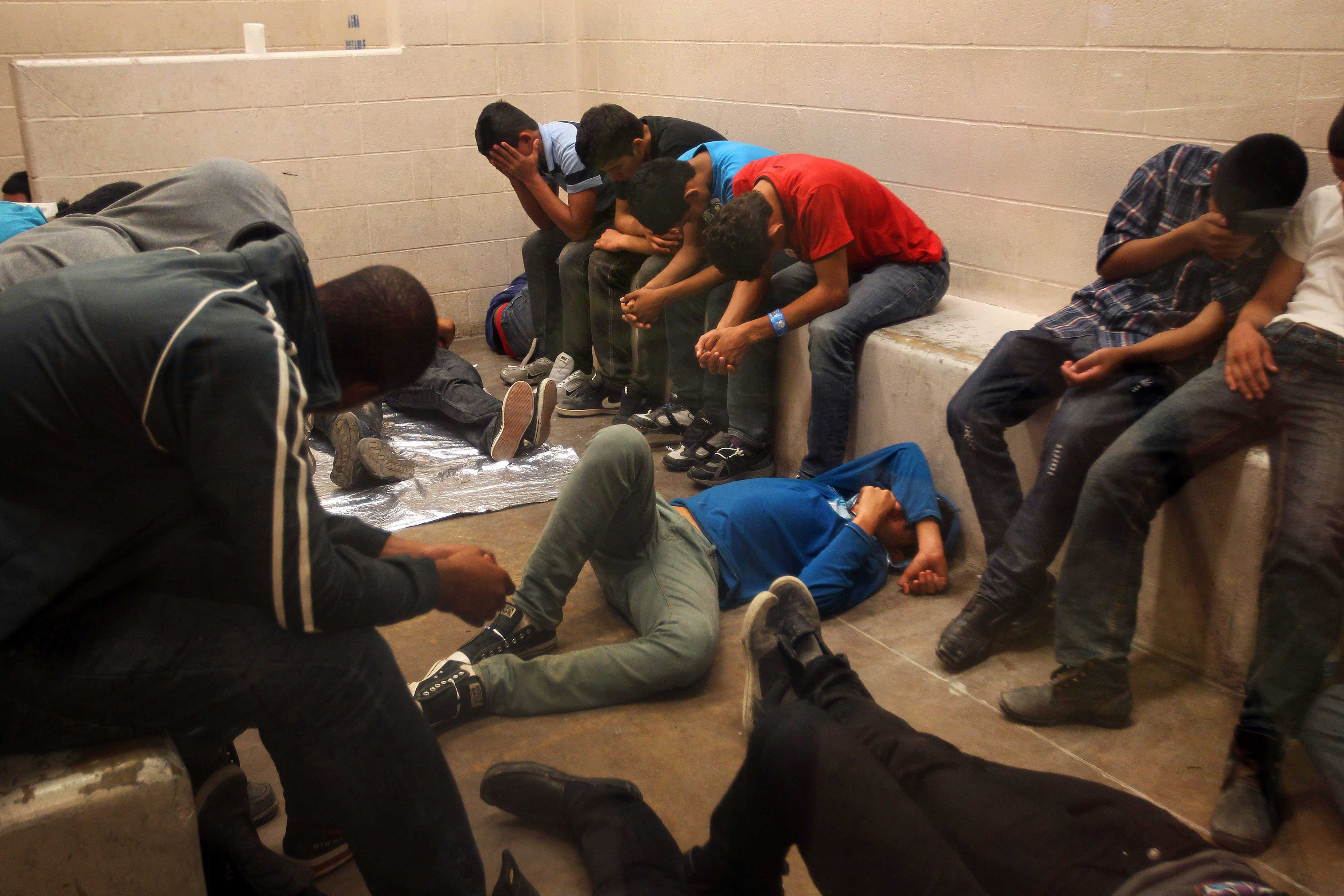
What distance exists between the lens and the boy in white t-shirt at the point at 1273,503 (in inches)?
46.1

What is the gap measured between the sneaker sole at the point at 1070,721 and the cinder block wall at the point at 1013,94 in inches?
30.6

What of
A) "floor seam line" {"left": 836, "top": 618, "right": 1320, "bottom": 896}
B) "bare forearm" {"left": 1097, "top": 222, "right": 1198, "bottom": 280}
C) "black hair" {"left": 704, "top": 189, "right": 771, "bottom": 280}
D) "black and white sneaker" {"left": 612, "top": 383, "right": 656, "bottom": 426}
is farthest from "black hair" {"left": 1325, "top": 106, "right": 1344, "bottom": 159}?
"black and white sneaker" {"left": 612, "top": 383, "right": 656, "bottom": 426}

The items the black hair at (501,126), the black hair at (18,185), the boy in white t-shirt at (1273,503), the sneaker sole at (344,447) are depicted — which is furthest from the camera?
the black hair at (18,185)

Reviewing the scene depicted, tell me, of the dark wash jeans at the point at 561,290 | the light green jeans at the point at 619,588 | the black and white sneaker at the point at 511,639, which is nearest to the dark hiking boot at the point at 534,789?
the light green jeans at the point at 619,588

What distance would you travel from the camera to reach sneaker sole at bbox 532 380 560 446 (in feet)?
8.49

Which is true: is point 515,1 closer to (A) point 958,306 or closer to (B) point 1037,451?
(A) point 958,306

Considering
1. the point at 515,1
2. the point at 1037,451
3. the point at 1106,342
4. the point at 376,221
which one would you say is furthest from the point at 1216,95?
the point at 515,1

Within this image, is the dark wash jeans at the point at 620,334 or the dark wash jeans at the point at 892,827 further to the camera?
the dark wash jeans at the point at 620,334

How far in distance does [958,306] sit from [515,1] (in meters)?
2.13

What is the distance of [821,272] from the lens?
2264 millimetres

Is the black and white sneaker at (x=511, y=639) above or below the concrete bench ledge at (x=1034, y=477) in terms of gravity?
below

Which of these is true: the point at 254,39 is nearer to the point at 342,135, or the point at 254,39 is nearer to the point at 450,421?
the point at 342,135

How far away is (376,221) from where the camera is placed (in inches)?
110

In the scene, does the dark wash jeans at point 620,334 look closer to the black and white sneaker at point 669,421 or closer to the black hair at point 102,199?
the black and white sneaker at point 669,421
